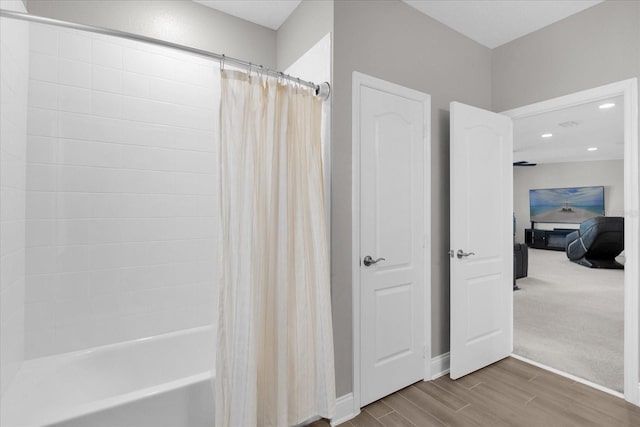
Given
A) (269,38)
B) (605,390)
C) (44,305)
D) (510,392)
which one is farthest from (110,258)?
(605,390)

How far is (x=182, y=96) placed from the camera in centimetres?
224

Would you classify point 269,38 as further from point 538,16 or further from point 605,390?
point 605,390

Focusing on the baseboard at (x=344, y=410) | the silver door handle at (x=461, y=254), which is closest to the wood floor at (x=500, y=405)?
the baseboard at (x=344, y=410)

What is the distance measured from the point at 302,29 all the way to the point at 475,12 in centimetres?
135

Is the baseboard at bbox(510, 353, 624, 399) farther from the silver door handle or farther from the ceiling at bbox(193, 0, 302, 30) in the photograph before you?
the ceiling at bbox(193, 0, 302, 30)

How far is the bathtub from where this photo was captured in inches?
54.8

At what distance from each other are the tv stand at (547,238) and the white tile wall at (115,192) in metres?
10.3

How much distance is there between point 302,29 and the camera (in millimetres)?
2197

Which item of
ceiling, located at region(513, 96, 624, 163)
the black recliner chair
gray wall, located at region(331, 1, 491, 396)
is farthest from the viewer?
the black recliner chair

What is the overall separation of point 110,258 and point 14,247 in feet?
1.51

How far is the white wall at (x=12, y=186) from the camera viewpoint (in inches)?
58.4

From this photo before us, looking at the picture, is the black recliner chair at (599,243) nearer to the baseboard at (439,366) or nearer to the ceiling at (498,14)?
the ceiling at (498,14)

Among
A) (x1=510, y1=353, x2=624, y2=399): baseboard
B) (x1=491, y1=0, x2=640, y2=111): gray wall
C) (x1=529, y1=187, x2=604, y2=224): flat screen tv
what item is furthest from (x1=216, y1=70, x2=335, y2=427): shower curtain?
(x1=529, y1=187, x2=604, y2=224): flat screen tv

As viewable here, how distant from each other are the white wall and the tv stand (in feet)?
37.3
